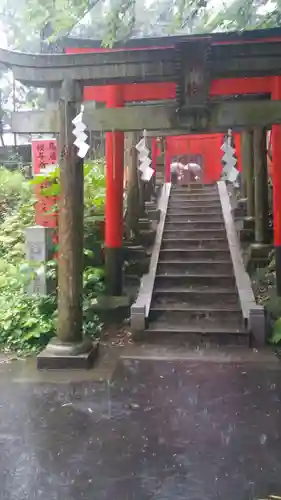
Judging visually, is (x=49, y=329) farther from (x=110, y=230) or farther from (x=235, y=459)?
(x=235, y=459)

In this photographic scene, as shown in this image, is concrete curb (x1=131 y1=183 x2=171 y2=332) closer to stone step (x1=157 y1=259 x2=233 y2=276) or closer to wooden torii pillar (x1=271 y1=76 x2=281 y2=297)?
stone step (x1=157 y1=259 x2=233 y2=276)

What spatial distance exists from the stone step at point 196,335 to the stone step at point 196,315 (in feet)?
0.83

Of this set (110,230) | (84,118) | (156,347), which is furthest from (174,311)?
(84,118)

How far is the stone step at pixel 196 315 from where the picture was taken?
891 cm

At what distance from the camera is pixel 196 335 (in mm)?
8398

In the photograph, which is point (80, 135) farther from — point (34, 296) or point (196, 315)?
point (196, 315)

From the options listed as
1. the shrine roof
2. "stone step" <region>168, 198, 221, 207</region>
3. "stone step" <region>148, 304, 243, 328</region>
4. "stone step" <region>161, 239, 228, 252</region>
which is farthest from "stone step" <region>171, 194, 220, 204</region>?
"stone step" <region>148, 304, 243, 328</region>

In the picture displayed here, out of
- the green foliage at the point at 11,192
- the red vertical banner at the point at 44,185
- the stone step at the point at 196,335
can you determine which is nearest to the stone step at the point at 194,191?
the green foliage at the point at 11,192

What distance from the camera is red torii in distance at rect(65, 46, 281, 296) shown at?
9.47m

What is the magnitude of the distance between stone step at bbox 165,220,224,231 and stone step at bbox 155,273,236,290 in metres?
2.77

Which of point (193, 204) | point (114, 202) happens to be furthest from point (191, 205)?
point (114, 202)

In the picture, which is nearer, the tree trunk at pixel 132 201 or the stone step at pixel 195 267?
the stone step at pixel 195 267

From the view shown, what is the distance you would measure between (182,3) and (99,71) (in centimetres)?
145

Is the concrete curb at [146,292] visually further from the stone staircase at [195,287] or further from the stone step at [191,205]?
the stone step at [191,205]
